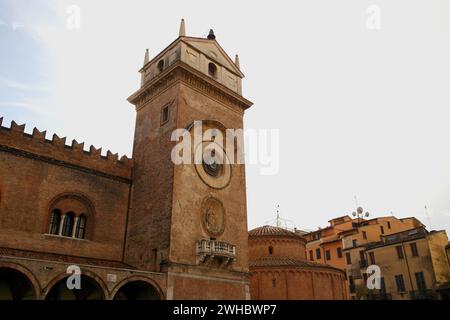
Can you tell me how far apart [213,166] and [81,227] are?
27.8 feet

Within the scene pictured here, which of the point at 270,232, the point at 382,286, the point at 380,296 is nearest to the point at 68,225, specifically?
the point at 270,232

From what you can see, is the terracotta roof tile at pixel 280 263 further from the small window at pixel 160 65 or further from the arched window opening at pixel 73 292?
the small window at pixel 160 65

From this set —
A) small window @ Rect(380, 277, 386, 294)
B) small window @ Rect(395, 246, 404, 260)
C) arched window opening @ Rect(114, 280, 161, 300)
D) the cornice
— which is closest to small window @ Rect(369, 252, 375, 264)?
small window @ Rect(380, 277, 386, 294)

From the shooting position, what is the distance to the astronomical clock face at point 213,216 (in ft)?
72.4

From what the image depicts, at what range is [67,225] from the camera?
67.6 ft

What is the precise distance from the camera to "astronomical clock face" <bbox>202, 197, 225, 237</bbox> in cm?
2206

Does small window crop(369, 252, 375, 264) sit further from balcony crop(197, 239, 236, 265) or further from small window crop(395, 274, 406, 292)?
balcony crop(197, 239, 236, 265)

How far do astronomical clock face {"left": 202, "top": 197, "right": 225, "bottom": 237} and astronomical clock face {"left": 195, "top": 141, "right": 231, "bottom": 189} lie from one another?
103cm

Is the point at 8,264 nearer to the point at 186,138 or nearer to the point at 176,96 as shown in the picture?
the point at 186,138

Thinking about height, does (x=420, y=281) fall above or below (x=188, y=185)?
below

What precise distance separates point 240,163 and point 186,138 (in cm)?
506

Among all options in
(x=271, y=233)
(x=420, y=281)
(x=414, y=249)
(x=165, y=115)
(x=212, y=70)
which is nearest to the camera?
(x=165, y=115)

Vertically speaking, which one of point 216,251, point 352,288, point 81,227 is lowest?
point 216,251

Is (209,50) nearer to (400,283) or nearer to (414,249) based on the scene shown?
(414,249)
